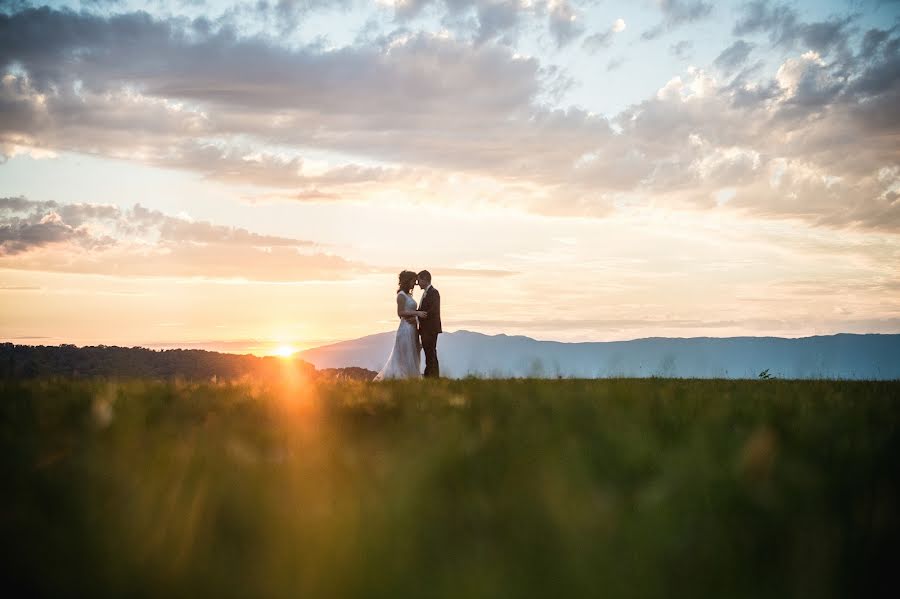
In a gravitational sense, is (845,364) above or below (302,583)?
above

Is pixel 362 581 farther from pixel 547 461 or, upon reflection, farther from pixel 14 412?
pixel 14 412

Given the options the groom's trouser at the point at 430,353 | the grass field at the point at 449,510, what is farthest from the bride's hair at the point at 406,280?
the grass field at the point at 449,510

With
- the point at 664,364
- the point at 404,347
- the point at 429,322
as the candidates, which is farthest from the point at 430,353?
the point at 664,364

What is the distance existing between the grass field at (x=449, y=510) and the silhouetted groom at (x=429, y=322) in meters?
13.6

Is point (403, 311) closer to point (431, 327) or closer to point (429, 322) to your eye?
point (429, 322)

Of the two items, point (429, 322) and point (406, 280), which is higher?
point (406, 280)

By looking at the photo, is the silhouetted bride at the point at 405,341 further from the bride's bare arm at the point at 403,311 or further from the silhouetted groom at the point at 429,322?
the silhouetted groom at the point at 429,322

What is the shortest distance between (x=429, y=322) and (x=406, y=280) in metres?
1.27

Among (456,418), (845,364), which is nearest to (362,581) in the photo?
(456,418)

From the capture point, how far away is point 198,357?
65.1 ft

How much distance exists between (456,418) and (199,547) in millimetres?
2278

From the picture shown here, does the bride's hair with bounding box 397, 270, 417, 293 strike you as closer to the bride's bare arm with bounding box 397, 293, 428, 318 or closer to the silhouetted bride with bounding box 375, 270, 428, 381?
the silhouetted bride with bounding box 375, 270, 428, 381

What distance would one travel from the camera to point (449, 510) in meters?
2.26

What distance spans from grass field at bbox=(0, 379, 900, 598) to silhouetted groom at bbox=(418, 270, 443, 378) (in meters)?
13.6
